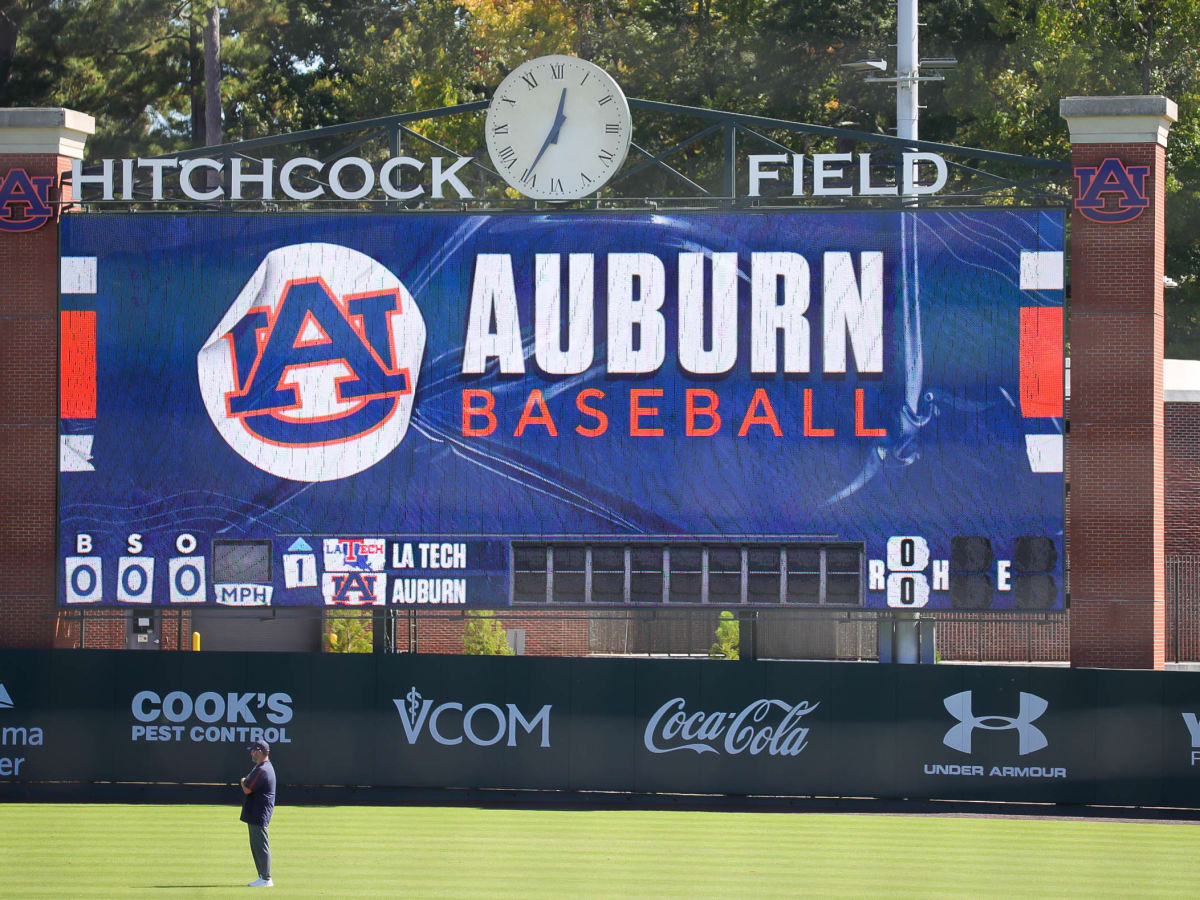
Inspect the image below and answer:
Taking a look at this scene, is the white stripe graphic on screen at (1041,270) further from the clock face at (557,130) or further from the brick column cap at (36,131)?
the brick column cap at (36,131)

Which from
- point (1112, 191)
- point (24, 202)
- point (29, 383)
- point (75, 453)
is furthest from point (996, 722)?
point (24, 202)

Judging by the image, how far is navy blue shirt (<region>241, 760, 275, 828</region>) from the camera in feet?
53.6

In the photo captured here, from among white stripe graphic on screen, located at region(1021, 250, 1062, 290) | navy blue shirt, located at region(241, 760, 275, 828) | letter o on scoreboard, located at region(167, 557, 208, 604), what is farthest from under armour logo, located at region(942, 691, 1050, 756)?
letter o on scoreboard, located at region(167, 557, 208, 604)

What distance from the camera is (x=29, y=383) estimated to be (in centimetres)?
2255

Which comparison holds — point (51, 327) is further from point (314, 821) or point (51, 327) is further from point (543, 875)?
point (543, 875)

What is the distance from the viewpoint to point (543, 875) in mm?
17391

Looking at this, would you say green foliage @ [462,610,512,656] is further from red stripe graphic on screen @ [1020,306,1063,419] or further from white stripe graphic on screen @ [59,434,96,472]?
red stripe graphic on screen @ [1020,306,1063,419]

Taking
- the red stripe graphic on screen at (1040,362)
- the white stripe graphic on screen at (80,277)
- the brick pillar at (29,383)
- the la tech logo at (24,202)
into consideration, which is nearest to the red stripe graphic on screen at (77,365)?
the brick pillar at (29,383)

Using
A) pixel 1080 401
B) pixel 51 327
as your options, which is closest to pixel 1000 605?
pixel 1080 401

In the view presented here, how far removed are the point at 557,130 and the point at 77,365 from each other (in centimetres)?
691

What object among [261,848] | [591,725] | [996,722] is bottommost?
[261,848]

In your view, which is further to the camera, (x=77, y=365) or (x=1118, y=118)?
(x=77, y=365)

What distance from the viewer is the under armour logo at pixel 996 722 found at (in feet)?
70.0

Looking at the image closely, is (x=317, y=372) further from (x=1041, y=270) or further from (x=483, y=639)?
(x=483, y=639)
